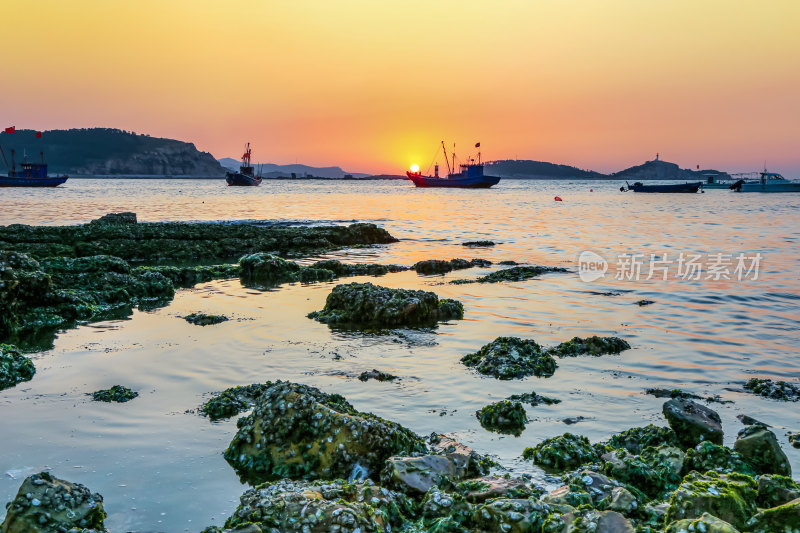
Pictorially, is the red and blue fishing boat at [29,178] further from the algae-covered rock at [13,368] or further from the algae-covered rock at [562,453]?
the algae-covered rock at [562,453]

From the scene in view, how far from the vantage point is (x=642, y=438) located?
621cm

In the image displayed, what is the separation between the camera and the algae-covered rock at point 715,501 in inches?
171

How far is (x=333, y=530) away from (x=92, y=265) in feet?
44.7

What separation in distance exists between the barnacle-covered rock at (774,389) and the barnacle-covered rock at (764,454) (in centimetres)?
227

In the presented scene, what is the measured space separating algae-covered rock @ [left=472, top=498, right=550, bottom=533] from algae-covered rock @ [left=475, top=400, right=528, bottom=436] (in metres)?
2.09

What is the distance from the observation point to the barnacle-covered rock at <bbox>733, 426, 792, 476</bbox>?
5438mm

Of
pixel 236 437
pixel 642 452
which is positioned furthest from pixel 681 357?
pixel 236 437

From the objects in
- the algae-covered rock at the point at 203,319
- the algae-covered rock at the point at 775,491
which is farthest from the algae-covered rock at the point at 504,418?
the algae-covered rock at the point at 203,319

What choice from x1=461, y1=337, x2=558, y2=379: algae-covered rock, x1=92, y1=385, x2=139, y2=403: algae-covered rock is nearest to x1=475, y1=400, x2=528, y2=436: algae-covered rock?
x1=461, y1=337, x2=558, y2=379: algae-covered rock

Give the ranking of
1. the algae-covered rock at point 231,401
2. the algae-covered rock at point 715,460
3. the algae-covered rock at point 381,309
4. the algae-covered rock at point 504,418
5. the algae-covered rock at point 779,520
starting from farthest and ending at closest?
the algae-covered rock at point 381,309, the algae-covered rock at point 231,401, the algae-covered rock at point 504,418, the algae-covered rock at point 715,460, the algae-covered rock at point 779,520

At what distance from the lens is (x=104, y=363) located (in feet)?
28.8

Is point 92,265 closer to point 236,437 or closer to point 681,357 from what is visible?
point 236,437

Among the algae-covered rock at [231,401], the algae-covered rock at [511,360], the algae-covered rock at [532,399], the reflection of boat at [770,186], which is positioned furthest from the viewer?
the reflection of boat at [770,186]

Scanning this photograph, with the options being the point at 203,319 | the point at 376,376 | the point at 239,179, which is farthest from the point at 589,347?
the point at 239,179
